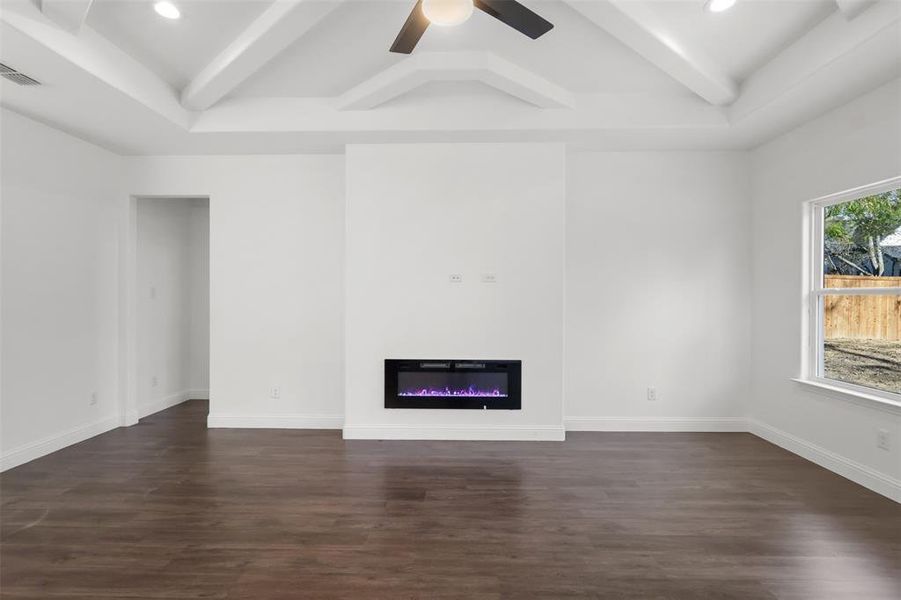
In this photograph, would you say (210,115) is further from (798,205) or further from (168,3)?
(798,205)

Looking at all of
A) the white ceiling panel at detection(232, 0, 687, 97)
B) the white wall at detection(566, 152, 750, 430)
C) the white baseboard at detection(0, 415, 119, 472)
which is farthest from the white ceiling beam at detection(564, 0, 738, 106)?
the white baseboard at detection(0, 415, 119, 472)

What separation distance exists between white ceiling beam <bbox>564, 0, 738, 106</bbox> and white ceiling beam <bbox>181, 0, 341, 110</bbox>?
1584 millimetres

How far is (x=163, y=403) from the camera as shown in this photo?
15.3ft

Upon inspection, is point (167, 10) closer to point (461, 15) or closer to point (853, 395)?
point (461, 15)

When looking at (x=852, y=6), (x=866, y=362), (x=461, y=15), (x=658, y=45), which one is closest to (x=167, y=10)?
(x=461, y=15)

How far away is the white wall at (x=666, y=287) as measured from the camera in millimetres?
3980

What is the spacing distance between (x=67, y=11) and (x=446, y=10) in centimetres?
207

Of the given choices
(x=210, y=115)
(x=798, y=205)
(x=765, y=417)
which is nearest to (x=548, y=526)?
(x=765, y=417)

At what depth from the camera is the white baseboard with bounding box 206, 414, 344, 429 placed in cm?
404

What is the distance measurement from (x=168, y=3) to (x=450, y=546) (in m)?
3.41

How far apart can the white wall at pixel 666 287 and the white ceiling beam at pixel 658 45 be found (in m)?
0.83

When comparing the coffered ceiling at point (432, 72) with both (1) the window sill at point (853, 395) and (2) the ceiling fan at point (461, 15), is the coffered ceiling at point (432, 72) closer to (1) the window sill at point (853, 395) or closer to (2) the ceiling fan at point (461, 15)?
(2) the ceiling fan at point (461, 15)

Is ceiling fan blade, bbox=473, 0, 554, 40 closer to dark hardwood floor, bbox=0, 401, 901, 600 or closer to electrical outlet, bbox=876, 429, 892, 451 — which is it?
dark hardwood floor, bbox=0, 401, 901, 600

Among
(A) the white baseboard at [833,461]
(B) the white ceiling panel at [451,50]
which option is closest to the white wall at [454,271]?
(B) the white ceiling panel at [451,50]
